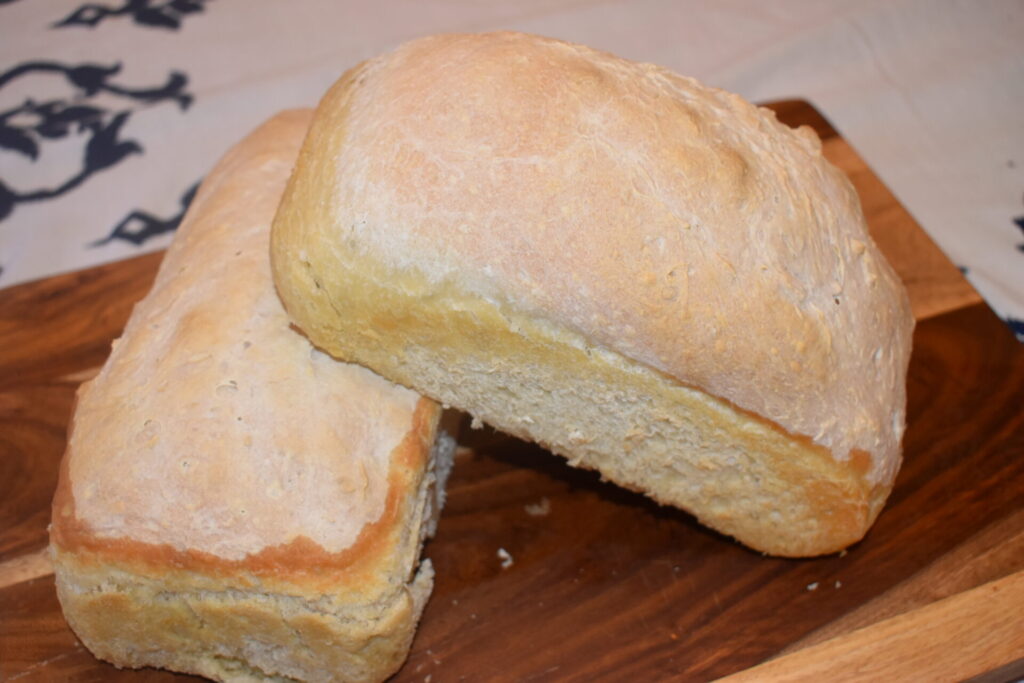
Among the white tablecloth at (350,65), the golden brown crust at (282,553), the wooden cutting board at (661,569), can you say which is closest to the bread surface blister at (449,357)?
the golden brown crust at (282,553)

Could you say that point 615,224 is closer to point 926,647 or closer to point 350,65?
point 926,647

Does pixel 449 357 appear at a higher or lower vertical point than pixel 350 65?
higher

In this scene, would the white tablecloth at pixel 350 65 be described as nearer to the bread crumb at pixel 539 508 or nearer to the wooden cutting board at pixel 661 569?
the wooden cutting board at pixel 661 569

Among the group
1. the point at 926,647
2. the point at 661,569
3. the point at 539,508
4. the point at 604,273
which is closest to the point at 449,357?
the point at 604,273

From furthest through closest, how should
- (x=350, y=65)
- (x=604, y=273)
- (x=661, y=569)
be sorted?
(x=350, y=65), (x=661, y=569), (x=604, y=273)

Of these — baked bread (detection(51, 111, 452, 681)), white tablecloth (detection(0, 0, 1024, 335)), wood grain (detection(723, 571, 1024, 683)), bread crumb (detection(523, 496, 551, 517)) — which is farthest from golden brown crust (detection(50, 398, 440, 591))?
white tablecloth (detection(0, 0, 1024, 335))

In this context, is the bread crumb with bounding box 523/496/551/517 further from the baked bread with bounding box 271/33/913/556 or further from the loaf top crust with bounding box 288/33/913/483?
the loaf top crust with bounding box 288/33/913/483

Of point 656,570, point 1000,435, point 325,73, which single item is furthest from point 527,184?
point 325,73
